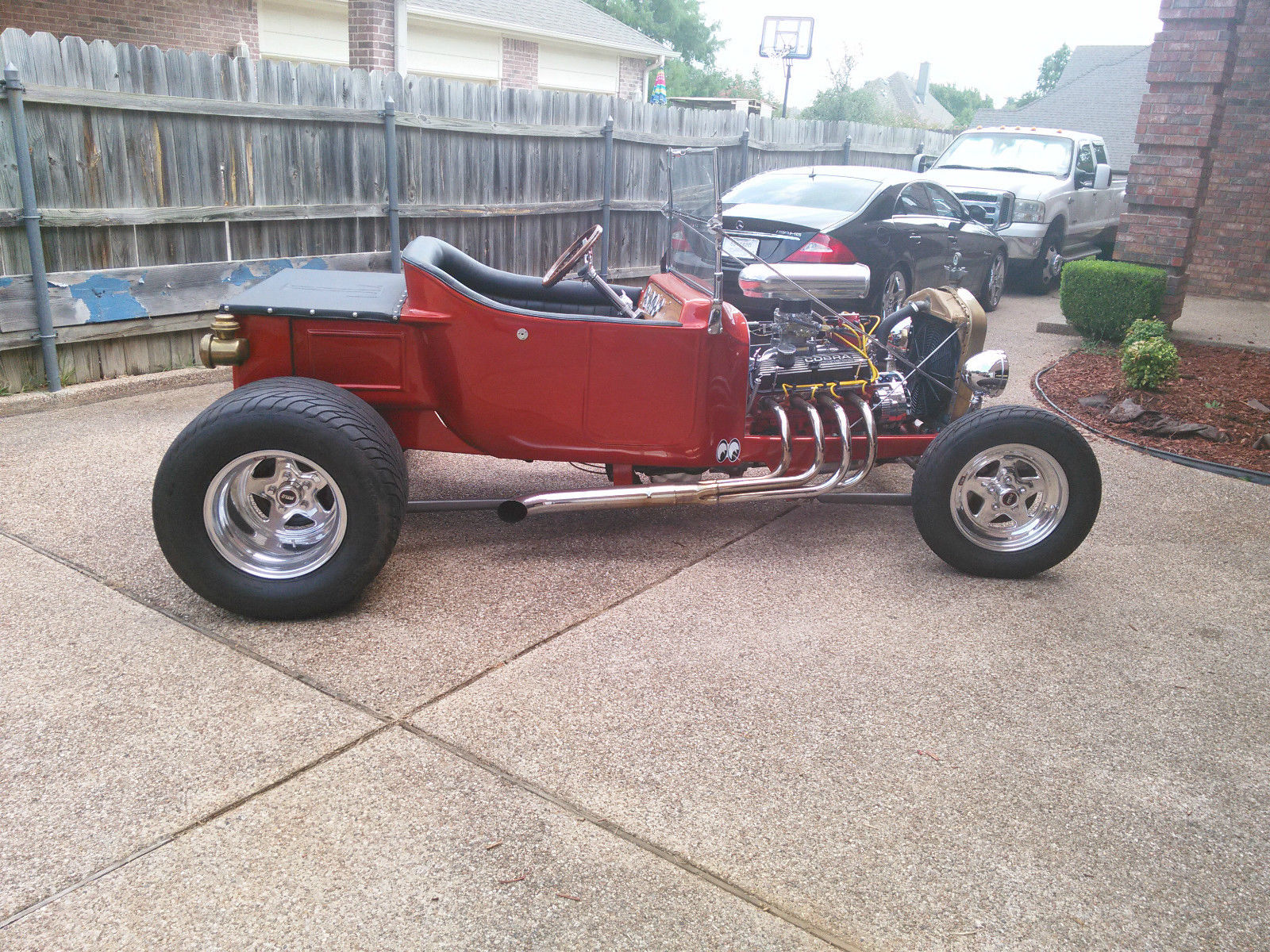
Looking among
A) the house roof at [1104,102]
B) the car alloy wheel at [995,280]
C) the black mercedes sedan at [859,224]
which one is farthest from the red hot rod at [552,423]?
the house roof at [1104,102]

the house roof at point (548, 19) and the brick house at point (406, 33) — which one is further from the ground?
the house roof at point (548, 19)

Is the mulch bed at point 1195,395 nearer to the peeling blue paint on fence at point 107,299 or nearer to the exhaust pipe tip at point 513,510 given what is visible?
the exhaust pipe tip at point 513,510

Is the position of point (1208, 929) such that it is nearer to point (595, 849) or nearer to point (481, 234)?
point (595, 849)

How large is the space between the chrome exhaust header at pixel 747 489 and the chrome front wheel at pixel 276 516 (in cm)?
72

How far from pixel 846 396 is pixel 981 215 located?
7257mm

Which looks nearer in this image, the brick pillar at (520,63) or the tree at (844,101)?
the brick pillar at (520,63)

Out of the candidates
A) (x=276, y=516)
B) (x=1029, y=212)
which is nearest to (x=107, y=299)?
(x=276, y=516)

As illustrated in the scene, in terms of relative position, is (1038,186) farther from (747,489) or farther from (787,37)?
(787,37)

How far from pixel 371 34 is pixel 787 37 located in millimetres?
16830

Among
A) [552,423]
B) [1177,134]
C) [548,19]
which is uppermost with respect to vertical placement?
[548,19]

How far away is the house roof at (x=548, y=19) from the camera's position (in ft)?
65.1

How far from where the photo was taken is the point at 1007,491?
14.5 ft

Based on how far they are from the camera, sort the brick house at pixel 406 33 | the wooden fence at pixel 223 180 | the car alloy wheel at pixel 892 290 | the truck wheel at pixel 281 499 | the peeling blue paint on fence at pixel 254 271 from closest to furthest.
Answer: the truck wheel at pixel 281 499, the wooden fence at pixel 223 180, the peeling blue paint on fence at pixel 254 271, the car alloy wheel at pixel 892 290, the brick house at pixel 406 33

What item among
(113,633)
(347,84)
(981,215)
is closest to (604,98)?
(347,84)
